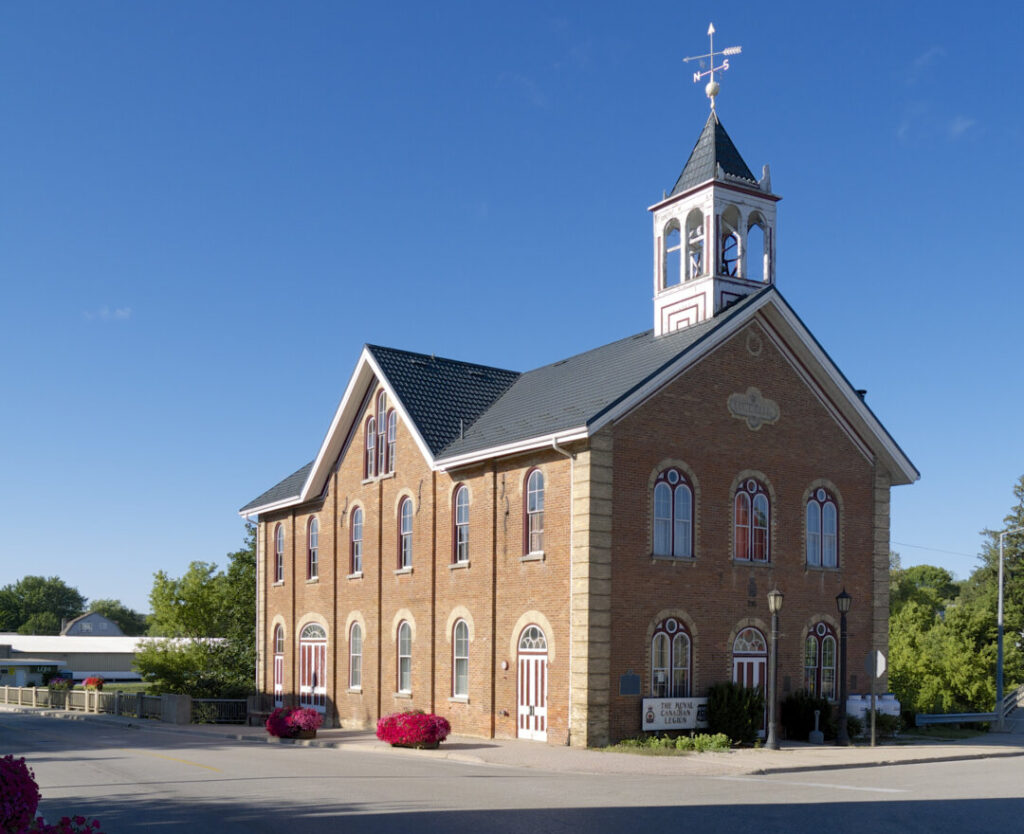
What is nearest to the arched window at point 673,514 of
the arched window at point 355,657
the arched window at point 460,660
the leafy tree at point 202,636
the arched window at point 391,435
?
the arched window at point 460,660

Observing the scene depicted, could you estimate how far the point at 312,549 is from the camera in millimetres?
40781

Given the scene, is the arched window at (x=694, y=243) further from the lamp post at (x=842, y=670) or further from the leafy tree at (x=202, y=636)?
the leafy tree at (x=202, y=636)

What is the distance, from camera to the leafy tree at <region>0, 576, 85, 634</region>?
162 m

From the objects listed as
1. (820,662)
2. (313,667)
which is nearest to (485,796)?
(820,662)

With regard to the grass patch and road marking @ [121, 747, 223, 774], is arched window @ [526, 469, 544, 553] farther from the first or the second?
road marking @ [121, 747, 223, 774]

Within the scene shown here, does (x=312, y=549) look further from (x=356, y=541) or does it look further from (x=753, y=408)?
(x=753, y=408)

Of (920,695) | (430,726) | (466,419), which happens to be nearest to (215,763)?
(430,726)

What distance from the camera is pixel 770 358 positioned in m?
30.6

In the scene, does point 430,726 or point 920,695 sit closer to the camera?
point 430,726

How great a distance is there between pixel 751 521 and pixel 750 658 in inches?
137

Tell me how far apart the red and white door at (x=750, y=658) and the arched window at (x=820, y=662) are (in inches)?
64.9

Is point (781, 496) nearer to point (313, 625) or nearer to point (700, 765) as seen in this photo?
point (700, 765)

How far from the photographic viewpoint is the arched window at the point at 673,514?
27938mm

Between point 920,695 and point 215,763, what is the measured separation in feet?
77.1
